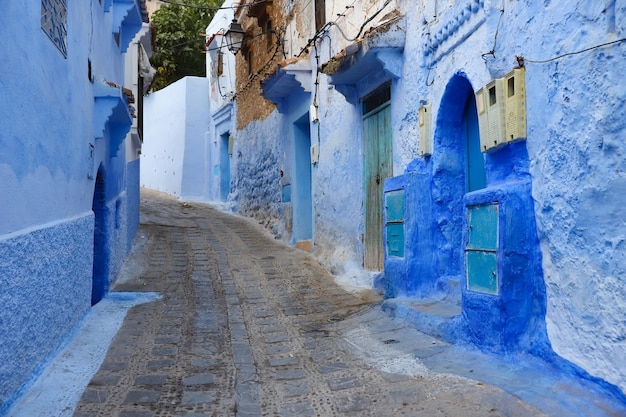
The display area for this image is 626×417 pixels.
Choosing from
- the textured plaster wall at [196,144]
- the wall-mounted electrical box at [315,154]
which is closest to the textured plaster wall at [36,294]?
the wall-mounted electrical box at [315,154]

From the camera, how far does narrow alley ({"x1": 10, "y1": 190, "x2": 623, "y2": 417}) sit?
3.63m

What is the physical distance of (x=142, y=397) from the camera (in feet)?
12.9

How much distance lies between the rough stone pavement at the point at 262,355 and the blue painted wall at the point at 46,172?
557 millimetres

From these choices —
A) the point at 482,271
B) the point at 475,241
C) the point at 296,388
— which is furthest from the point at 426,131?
the point at 296,388

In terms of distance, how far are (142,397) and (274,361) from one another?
4.08ft

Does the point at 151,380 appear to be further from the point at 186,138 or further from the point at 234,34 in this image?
the point at 186,138

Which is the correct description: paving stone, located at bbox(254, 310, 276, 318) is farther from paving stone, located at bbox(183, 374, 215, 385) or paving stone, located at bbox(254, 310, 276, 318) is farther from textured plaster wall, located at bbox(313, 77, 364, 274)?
paving stone, located at bbox(183, 374, 215, 385)

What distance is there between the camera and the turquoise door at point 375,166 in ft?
23.4

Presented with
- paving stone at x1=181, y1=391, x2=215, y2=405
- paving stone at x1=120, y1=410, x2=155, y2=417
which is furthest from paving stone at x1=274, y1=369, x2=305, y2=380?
paving stone at x1=120, y1=410, x2=155, y2=417

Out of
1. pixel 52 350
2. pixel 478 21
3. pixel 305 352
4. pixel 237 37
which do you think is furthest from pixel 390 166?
pixel 237 37

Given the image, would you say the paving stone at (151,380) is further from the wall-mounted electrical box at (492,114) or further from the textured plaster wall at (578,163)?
the wall-mounted electrical box at (492,114)

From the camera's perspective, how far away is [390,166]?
7.01 metres

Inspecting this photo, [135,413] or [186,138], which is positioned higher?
[186,138]

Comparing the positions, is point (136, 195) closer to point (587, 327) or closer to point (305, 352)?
point (305, 352)
